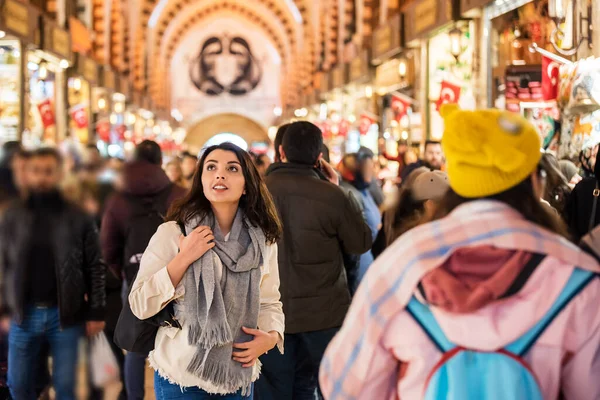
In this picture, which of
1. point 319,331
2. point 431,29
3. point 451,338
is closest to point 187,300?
point 451,338

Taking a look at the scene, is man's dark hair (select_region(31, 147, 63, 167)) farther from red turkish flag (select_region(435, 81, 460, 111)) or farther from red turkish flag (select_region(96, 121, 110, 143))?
red turkish flag (select_region(96, 121, 110, 143))

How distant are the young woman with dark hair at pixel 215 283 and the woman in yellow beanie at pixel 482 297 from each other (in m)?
0.98

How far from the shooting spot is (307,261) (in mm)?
4340

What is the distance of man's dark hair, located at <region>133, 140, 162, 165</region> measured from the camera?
5.32m

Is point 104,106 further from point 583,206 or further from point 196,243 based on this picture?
point 196,243

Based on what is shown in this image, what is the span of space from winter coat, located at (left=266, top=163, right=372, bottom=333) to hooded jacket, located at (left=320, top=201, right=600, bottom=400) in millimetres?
2343

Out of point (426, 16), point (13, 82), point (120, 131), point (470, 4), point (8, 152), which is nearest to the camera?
point (8, 152)

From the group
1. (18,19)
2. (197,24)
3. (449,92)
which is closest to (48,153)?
(449,92)

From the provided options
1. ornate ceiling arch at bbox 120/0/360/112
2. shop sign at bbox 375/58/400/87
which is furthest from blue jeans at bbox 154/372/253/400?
ornate ceiling arch at bbox 120/0/360/112

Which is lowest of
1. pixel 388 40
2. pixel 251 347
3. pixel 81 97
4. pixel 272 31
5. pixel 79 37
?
pixel 251 347

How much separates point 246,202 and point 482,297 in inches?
59.1

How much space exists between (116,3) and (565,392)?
27.3 meters

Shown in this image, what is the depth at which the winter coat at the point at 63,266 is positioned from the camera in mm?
4156

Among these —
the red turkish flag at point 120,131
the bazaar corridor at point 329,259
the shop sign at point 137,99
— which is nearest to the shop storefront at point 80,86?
the red turkish flag at point 120,131
